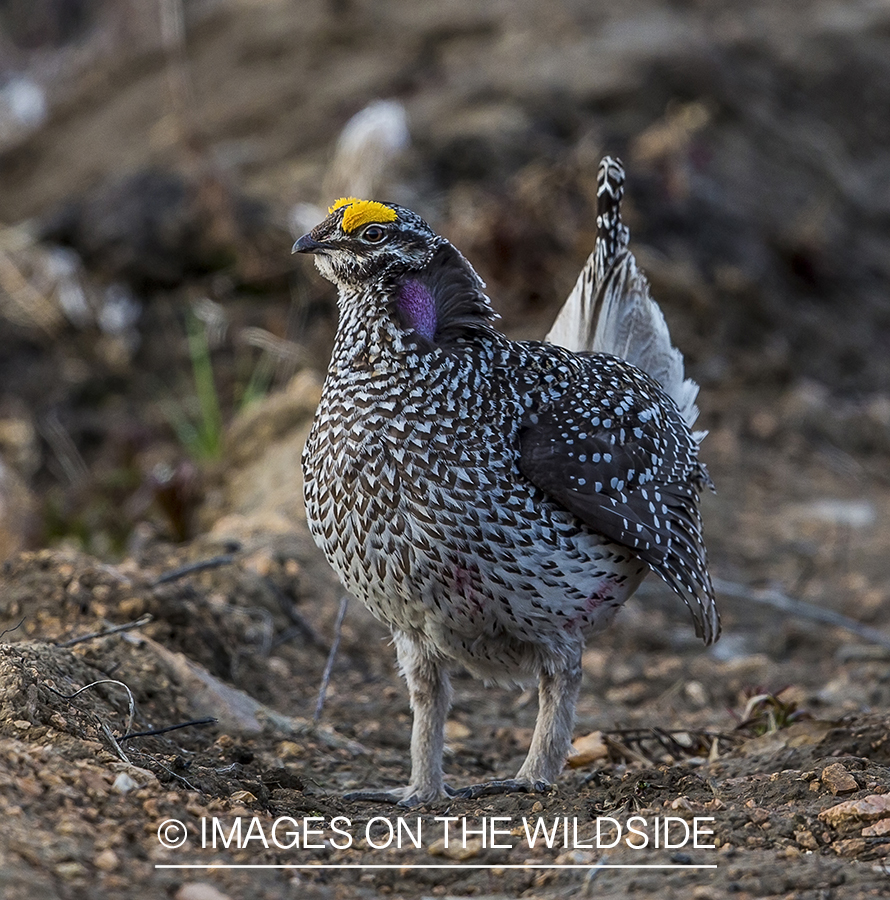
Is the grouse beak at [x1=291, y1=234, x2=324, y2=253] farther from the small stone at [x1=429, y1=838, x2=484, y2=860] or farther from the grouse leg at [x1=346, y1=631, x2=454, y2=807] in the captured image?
the small stone at [x1=429, y1=838, x2=484, y2=860]

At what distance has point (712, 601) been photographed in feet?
15.9

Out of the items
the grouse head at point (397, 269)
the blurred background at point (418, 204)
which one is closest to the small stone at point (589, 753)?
the grouse head at point (397, 269)

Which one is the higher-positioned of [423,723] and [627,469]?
[627,469]

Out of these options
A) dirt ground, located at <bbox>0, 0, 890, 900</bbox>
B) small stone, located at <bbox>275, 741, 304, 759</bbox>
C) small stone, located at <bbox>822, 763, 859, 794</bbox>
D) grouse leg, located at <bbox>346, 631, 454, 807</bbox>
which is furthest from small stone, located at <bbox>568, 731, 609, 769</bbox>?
small stone, located at <bbox>822, 763, 859, 794</bbox>

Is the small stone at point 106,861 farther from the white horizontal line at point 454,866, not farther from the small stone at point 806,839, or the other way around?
the small stone at point 806,839

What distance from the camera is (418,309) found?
4535 millimetres

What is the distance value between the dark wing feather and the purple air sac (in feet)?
1.61

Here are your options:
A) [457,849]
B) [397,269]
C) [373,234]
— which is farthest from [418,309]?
[457,849]

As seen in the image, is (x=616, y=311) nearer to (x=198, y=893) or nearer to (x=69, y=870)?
(x=198, y=893)

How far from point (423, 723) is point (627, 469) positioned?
1172 mm

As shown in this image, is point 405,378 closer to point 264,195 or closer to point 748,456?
point 748,456

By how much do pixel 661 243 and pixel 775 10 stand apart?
7.07 meters

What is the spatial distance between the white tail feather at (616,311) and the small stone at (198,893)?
310cm

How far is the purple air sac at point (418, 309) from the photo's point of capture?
4.51 m
